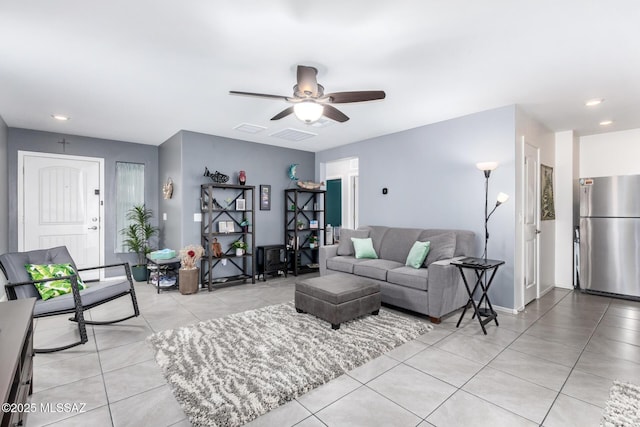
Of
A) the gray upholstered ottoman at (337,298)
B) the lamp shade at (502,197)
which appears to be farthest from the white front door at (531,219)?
the gray upholstered ottoman at (337,298)

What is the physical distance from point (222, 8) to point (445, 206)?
3.55 m

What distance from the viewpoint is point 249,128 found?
4.68 meters

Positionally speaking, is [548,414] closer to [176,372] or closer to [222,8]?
[176,372]

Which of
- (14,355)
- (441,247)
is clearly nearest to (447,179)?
(441,247)

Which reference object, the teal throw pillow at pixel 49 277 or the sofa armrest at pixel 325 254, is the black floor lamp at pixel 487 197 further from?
the teal throw pillow at pixel 49 277

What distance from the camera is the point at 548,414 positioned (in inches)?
75.0

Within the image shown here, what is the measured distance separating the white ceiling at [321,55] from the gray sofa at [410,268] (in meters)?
1.65

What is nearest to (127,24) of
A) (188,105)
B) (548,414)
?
(188,105)

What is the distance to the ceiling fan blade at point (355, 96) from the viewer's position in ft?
8.28

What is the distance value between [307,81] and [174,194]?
A: 3.58 meters

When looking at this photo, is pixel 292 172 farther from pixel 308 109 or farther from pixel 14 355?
pixel 14 355

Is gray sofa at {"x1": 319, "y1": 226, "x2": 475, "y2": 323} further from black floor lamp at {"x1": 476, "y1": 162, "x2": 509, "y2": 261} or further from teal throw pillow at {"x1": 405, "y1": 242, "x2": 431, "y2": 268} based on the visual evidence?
black floor lamp at {"x1": 476, "y1": 162, "x2": 509, "y2": 261}

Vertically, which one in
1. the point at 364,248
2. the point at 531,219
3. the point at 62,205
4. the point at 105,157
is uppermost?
the point at 105,157

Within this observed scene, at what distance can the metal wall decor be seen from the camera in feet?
14.7
